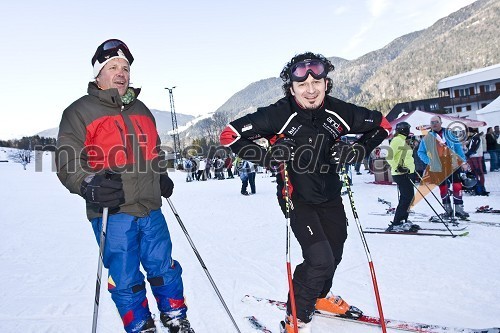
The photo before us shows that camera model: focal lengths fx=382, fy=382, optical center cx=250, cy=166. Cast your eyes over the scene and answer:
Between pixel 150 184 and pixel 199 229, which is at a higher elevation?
pixel 150 184

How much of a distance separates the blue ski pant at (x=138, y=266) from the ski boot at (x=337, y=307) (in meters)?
1.32

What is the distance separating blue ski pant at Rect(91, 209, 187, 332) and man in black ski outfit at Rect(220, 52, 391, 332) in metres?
0.89

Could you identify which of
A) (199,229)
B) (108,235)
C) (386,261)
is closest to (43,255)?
(199,229)

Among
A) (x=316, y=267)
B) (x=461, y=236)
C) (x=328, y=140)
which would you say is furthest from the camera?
(x=461, y=236)

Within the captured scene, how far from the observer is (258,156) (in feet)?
10.2

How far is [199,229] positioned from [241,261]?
3.15m

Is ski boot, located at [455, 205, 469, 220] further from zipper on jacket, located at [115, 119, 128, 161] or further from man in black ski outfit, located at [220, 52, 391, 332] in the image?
zipper on jacket, located at [115, 119, 128, 161]

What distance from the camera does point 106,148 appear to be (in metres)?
2.61

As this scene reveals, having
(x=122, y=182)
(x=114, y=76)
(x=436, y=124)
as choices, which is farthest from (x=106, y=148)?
(x=436, y=124)

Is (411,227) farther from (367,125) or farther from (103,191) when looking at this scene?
(103,191)

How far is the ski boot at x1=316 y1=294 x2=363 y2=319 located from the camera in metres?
3.31

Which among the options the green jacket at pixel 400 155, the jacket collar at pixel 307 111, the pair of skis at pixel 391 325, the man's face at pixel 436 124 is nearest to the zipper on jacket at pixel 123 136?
the jacket collar at pixel 307 111

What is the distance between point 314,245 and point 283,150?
743 mm

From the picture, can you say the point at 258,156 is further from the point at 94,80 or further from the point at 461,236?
the point at 461,236
